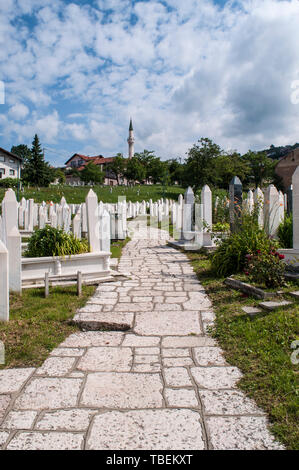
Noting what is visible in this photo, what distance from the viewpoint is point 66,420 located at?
7.60 ft

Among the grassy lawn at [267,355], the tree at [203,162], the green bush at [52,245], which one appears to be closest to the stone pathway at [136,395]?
the grassy lawn at [267,355]

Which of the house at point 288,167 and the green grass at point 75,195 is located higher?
the house at point 288,167

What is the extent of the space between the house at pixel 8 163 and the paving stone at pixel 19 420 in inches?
2228

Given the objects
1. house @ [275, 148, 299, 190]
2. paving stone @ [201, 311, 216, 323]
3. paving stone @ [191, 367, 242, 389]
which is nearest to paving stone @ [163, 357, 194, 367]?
paving stone @ [191, 367, 242, 389]

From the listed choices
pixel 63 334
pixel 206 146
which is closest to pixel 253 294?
pixel 63 334

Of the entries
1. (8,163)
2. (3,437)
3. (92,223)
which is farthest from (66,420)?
(8,163)

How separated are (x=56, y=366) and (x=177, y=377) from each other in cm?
113

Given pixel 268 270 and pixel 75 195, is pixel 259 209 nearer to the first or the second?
pixel 268 270

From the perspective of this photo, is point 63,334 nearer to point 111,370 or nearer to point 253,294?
point 111,370

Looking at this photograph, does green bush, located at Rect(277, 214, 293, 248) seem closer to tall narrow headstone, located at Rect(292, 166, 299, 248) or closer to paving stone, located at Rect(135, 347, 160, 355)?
tall narrow headstone, located at Rect(292, 166, 299, 248)

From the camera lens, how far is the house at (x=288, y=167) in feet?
145

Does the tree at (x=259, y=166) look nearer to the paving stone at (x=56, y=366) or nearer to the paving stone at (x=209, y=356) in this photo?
the paving stone at (x=209, y=356)
